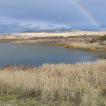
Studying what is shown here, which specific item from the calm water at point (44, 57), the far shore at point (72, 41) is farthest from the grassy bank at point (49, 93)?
the far shore at point (72, 41)

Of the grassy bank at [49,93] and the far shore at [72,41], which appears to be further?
the far shore at [72,41]

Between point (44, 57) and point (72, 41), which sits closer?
point (44, 57)

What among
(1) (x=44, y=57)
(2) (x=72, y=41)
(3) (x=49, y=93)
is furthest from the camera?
(2) (x=72, y=41)

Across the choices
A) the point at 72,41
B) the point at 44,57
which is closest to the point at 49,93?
the point at 44,57

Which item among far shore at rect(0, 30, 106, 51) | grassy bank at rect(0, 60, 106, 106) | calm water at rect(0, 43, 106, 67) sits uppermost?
far shore at rect(0, 30, 106, 51)

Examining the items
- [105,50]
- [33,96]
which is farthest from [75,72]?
[105,50]

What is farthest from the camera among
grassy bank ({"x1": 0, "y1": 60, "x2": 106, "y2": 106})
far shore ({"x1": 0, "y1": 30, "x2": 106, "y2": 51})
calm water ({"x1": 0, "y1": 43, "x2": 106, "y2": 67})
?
far shore ({"x1": 0, "y1": 30, "x2": 106, "y2": 51})

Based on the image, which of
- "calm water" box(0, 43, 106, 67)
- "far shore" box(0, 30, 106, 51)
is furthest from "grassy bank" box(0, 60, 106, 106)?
"far shore" box(0, 30, 106, 51)

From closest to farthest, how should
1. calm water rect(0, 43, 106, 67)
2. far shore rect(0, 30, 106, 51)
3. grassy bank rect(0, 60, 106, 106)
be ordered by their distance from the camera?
grassy bank rect(0, 60, 106, 106)
calm water rect(0, 43, 106, 67)
far shore rect(0, 30, 106, 51)

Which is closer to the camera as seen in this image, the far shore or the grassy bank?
the grassy bank

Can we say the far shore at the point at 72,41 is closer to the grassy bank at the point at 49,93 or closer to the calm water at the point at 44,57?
the calm water at the point at 44,57

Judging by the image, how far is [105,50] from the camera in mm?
32906

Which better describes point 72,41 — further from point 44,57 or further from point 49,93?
point 49,93

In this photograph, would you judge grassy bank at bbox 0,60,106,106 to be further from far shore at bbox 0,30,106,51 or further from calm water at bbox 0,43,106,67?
far shore at bbox 0,30,106,51
